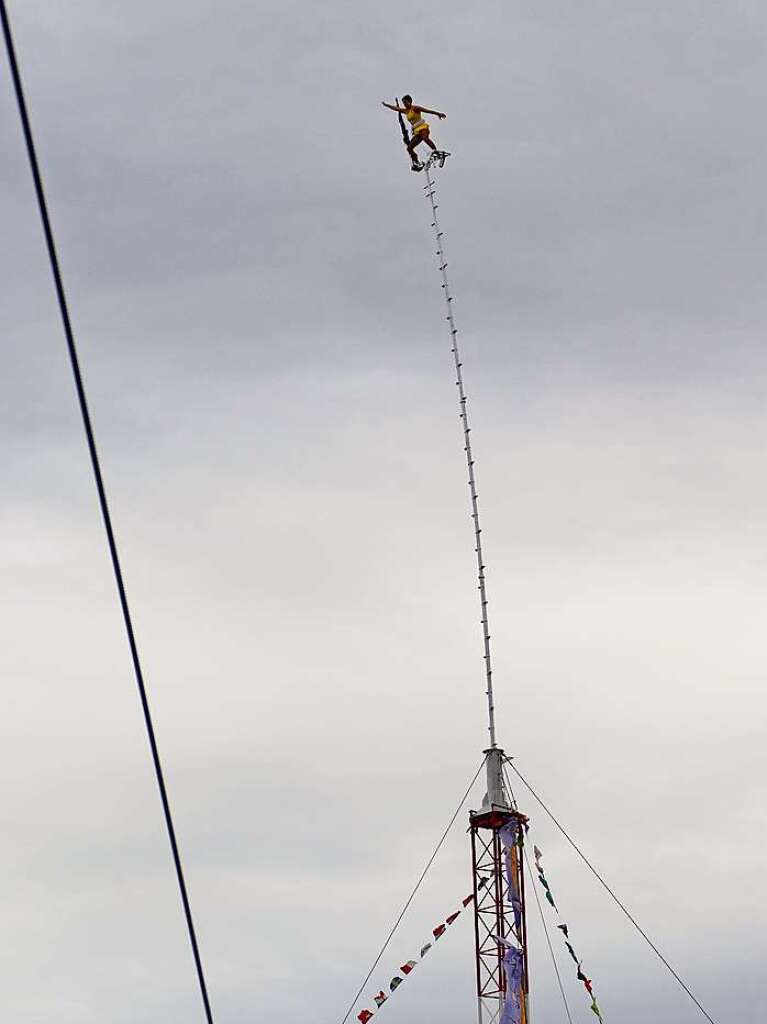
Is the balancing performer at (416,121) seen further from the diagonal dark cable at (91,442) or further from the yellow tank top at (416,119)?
the diagonal dark cable at (91,442)

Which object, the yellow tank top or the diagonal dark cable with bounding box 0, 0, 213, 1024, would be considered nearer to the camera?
the diagonal dark cable with bounding box 0, 0, 213, 1024

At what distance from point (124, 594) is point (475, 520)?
7769cm

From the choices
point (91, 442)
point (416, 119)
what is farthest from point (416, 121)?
point (91, 442)

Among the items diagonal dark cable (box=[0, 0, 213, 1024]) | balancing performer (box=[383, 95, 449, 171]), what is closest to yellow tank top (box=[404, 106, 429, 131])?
balancing performer (box=[383, 95, 449, 171])

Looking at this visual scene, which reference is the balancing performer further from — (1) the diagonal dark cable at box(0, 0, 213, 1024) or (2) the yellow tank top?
(1) the diagonal dark cable at box(0, 0, 213, 1024)

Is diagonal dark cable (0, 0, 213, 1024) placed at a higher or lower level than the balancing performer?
lower

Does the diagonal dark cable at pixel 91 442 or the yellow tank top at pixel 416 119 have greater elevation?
the yellow tank top at pixel 416 119

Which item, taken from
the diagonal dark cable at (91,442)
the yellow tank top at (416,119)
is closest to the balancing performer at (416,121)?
the yellow tank top at (416,119)

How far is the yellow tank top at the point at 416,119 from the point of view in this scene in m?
96.9

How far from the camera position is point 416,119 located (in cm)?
9706

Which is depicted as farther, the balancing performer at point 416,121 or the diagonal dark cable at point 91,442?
the balancing performer at point 416,121

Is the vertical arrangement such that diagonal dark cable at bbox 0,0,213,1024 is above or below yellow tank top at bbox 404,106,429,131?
below

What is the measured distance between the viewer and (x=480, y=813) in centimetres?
10894

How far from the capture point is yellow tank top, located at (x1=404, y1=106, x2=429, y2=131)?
96875 mm
